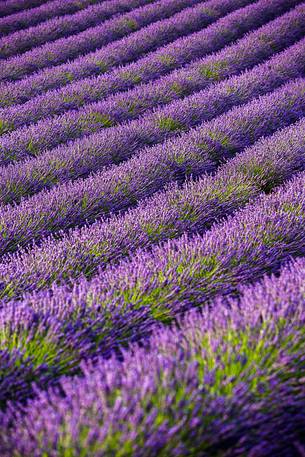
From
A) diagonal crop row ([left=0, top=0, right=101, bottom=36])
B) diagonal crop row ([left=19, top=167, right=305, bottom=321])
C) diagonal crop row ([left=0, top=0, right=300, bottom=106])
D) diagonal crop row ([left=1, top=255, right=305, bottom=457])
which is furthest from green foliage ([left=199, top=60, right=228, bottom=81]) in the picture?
diagonal crop row ([left=1, top=255, right=305, bottom=457])

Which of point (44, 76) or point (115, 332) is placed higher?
point (44, 76)

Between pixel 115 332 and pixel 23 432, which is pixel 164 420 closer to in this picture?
pixel 23 432

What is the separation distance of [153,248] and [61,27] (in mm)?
7603

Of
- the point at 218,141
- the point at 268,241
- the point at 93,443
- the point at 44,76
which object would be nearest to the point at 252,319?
the point at 93,443

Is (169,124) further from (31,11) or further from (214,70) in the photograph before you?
(31,11)

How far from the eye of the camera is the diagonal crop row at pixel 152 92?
225 inches

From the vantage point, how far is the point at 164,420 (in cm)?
145

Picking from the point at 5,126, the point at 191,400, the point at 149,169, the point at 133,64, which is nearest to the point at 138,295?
the point at 191,400

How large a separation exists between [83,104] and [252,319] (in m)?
4.86

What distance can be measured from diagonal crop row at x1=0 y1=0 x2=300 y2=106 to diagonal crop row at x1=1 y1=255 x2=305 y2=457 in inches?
192

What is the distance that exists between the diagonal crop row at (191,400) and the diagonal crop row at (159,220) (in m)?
0.92

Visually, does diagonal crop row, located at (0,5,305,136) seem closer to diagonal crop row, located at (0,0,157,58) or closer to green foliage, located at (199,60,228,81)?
green foliage, located at (199,60,228,81)

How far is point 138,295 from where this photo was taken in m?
2.43

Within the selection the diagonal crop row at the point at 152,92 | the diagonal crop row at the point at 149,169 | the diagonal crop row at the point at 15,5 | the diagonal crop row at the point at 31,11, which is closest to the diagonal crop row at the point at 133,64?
the diagonal crop row at the point at 152,92
